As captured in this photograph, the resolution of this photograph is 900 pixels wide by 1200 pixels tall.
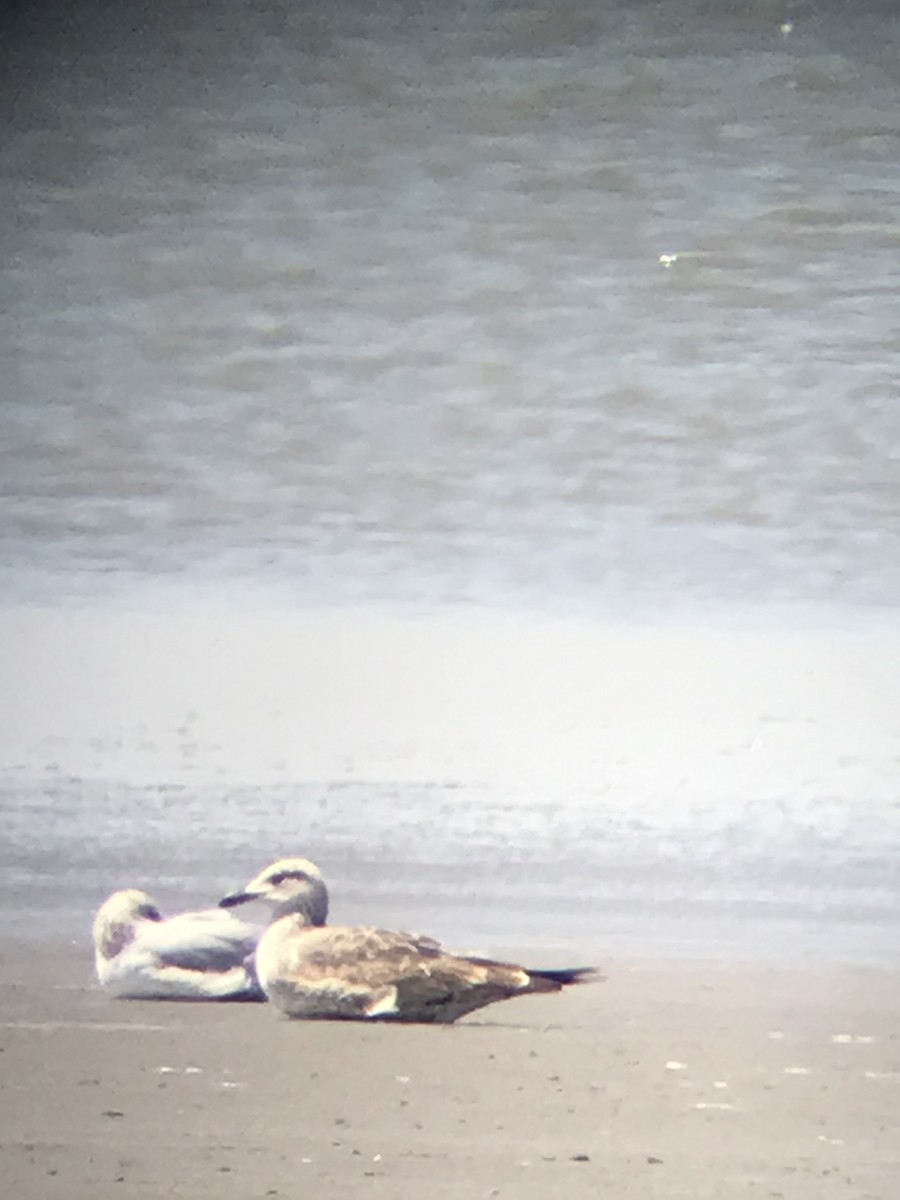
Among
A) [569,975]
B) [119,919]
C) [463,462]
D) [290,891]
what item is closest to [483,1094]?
[569,975]

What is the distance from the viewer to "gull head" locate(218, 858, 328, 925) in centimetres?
163

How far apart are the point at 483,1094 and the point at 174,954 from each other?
358 mm

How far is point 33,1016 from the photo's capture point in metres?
1.63

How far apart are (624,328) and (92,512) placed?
2.13 ft

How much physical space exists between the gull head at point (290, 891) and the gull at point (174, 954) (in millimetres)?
29

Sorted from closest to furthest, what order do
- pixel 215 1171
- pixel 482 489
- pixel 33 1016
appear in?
pixel 215 1171 < pixel 33 1016 < pixel 482 489

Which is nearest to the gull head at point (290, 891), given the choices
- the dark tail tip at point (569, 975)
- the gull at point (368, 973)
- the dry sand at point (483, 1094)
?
the gull at point (368, 973)

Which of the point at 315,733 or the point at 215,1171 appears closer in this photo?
the point at 215,1171

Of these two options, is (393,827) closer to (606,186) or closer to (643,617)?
(643,617)

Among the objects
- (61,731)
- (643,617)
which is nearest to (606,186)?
(643,617)

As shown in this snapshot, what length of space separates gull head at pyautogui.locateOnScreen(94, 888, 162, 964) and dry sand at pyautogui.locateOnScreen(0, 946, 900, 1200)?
4cm

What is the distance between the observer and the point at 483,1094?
5.08 ft

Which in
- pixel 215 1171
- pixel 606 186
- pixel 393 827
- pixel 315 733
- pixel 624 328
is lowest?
pixel 215 1171

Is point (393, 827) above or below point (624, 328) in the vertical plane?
below
